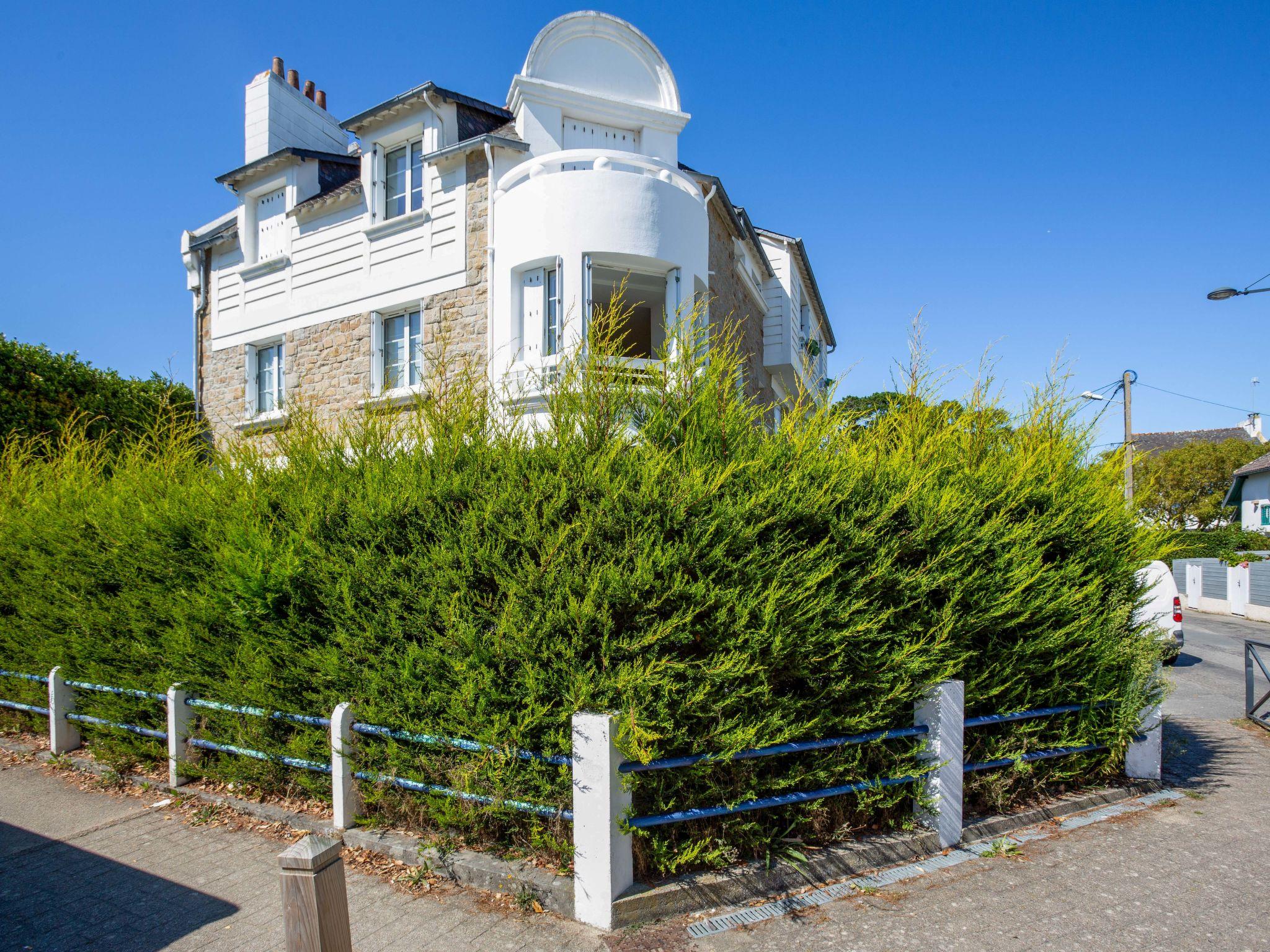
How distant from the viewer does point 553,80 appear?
12.2 metres

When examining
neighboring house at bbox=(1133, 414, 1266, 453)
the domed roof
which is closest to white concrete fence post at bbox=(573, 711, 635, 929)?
the domed roof

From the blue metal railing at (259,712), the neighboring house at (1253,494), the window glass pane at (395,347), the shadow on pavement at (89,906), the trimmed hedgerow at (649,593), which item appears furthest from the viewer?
the neighboring house at (1253,494)

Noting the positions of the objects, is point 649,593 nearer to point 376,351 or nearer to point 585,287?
point 585,287

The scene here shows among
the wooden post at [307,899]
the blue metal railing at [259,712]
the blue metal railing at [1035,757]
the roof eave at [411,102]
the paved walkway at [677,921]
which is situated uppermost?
the roof eave at [411,102]

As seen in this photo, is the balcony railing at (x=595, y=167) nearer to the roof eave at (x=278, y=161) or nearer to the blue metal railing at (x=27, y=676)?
the roof eave at (x=278, y=161)

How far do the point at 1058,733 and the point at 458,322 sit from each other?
989cm

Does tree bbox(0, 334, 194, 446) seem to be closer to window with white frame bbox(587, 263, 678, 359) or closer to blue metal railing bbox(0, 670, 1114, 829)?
window with white frame bbox(587, 263, 678, 359)

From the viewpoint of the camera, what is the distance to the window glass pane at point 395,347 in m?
13.2

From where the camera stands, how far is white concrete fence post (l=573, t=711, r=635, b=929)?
3.87m

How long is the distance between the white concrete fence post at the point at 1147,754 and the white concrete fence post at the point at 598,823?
193 inches

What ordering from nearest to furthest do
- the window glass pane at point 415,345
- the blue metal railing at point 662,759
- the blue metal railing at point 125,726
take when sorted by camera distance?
the blue metal railing at point 662,759, the blue metal railing at point 125,726, the window glass pane at point 415,345

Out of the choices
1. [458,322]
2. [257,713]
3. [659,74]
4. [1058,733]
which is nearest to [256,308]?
[458,322]

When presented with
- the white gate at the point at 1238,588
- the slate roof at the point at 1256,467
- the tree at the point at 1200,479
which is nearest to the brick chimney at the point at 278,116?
the white gate at the point at 1238,588

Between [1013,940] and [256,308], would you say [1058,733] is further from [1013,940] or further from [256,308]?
[256,308]
